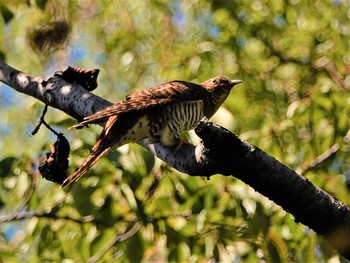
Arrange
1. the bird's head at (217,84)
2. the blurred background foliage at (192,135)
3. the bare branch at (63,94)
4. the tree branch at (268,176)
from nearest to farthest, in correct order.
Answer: the tree branch at (268,176), the bare branch at (63,94), the blurred background foliage at (192,135), the bird's head at (217,84)

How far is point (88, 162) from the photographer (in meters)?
2.65

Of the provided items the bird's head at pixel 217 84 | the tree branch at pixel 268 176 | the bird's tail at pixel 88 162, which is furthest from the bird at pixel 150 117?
the tree branch at pixel 268 176

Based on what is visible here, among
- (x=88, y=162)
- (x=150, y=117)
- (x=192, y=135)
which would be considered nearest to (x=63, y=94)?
(x=88, y=162)

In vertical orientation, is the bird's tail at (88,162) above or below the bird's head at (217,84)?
above

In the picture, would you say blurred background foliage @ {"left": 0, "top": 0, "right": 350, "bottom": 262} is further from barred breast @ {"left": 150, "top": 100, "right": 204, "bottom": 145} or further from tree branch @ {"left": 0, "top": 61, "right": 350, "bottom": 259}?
tree branch @ {"left": 0, "top": 61, "right": 350, "bottom": 259}

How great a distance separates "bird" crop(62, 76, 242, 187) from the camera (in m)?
2.75

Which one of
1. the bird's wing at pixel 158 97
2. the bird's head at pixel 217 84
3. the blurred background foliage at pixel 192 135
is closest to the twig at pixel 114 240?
the blurred background foliage at pixel 192 135

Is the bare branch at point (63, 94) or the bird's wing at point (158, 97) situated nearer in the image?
the bare branch at point (63, 94)

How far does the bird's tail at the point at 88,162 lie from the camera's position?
2.53 metres

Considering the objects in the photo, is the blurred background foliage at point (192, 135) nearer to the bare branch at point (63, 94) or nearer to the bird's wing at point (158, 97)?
the bird's wing at point (158, 97)

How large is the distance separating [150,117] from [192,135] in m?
0.27

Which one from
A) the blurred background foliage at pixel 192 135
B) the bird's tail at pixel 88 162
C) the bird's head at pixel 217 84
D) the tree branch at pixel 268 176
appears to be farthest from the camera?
the bird's head at pixel 217 84

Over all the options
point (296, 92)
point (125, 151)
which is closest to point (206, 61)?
point (296, 92)

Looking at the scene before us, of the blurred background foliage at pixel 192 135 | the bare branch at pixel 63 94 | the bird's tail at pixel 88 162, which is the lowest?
the blurred background foliage at pixel 192 135
